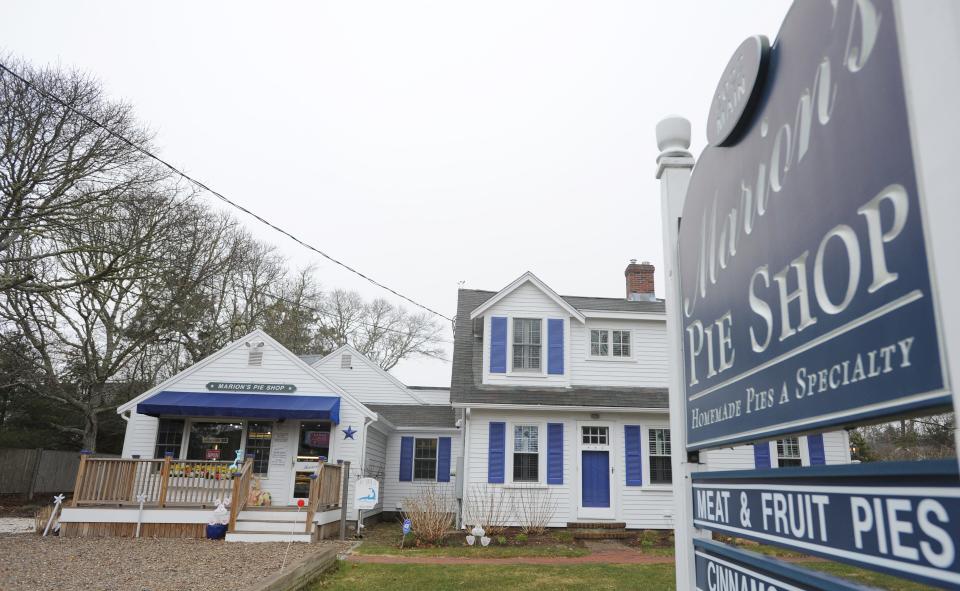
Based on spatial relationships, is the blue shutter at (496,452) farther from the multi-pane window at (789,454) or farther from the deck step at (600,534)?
the multi-pane window at (789,454)

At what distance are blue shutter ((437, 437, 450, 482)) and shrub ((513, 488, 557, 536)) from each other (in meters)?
5.05

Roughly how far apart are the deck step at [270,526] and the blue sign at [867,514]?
41.1 ft

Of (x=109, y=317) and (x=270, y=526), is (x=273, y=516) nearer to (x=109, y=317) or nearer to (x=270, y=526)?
(x=270, y=526)

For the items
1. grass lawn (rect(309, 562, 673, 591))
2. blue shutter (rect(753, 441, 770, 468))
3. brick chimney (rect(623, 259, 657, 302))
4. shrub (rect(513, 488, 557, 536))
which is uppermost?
brick chimney (rect(623, 259, 657, 302))

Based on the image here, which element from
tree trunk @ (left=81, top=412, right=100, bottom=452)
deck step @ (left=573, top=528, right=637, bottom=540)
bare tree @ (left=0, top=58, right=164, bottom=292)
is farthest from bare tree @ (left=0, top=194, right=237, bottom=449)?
deck step @ (left=573, top=528, right=637, bottom=540)

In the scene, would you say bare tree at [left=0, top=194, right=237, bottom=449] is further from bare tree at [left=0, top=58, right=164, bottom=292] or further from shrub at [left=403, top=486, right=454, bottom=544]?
shrub at [left=403, top=486, right=454, bottom=544]

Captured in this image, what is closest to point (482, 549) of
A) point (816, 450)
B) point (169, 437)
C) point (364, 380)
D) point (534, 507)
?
point (534, 507)

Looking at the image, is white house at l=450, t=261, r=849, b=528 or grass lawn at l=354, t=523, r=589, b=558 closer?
grass lawn at l=354, t=523, r=589, b=558

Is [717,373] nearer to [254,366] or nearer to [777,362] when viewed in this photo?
[777,362]

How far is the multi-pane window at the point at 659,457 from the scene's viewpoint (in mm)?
14977

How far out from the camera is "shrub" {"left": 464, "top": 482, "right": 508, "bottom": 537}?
13.9 metres

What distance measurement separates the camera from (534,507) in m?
14.3

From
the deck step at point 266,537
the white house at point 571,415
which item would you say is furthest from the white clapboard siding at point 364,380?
the deck step at point 266,537

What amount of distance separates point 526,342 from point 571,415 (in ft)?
7.53
